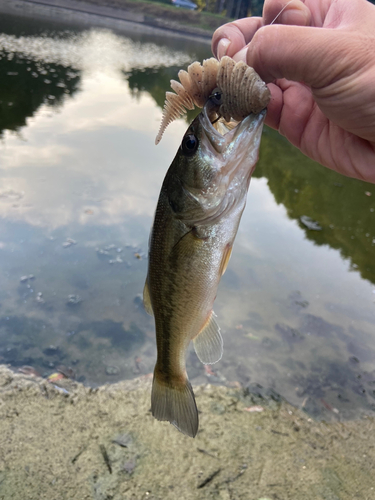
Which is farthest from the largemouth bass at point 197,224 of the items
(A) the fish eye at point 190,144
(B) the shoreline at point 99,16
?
(B) the shoreline at point 99,16

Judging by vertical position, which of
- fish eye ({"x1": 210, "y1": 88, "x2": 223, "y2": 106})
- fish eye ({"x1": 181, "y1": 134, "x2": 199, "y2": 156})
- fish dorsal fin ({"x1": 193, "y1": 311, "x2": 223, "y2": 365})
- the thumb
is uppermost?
the thumb

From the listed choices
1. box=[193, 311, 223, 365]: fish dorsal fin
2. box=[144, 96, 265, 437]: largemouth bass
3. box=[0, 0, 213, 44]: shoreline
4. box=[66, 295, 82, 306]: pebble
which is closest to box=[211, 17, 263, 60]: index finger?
box=[144, 96, 265, 437]: largemouth bass

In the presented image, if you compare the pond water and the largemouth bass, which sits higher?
the largemouth bass

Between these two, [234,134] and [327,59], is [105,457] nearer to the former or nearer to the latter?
[234,134]

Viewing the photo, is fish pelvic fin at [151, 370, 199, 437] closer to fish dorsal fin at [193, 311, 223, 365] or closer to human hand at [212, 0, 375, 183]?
fish dorsal fin at [193, 311, 223, 365]

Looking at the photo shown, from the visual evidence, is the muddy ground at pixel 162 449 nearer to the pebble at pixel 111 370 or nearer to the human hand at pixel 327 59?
the pebble at pixel 111 370

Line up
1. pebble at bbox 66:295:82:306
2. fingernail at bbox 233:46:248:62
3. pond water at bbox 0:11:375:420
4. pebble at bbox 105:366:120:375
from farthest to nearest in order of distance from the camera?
1. pebble at bbox 66:295:82:306
2. pond water at bbox 0:11:375:420
3. pebble at bbox 105:366:120:375
4. fingernail at bbox 233:46:248:62

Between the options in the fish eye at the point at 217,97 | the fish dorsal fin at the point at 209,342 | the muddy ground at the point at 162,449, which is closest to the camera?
the fish eye at the point at 217,97

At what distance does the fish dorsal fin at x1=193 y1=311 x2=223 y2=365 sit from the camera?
2.01 meters

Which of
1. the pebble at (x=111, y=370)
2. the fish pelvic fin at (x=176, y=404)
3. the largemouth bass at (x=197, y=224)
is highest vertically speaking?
the largemouth bass at (x=197, y=224)

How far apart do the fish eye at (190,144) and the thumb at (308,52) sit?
452mm

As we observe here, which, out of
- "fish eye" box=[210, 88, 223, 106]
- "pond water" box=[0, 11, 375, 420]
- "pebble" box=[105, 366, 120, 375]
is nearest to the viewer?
"fish eye" box=[210, 88, 223, 106]

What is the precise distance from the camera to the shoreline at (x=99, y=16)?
28.2 metres

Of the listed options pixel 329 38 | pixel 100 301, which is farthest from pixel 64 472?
pixel 329 38
